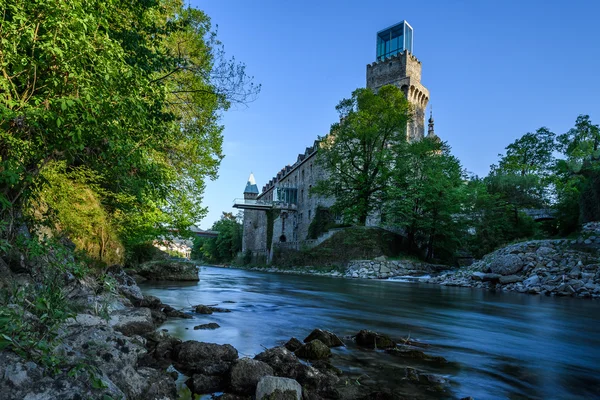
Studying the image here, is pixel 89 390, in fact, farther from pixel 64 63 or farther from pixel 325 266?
pixel 325 266

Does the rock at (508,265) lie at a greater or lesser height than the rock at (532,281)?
greater

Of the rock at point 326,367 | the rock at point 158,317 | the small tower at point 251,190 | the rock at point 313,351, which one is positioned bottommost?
the rock at point 158,317

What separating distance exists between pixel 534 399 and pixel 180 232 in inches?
553

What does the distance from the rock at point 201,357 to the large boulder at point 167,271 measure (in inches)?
528

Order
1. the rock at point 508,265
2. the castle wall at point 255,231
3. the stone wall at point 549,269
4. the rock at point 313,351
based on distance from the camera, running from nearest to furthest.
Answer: the rock at point 313,351 → the stone wall at point 549,269 → the rock at point 508,265 → the castle wall at point 255,231

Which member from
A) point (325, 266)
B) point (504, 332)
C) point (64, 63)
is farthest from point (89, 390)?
point (325, 266)

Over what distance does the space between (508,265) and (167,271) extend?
17647 millimetres

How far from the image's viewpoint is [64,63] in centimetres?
435

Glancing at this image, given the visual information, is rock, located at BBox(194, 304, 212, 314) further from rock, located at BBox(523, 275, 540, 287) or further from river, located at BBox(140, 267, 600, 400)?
rock, located at BBox(523, 275, 540, 287)

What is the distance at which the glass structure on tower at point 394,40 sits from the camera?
50.9 meters

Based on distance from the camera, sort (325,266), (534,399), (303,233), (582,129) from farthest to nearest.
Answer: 1. (303,233)
2. (582,129)
3. (325,266)
4. (534,399)

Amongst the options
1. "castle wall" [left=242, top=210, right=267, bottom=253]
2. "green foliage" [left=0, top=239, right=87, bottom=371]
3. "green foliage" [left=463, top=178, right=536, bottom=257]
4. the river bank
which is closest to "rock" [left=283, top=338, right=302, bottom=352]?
"green foliage" [left=0, top=239, right=87, bottom=371]

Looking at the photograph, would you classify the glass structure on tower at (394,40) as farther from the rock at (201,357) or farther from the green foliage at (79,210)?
the rock at (201,357)

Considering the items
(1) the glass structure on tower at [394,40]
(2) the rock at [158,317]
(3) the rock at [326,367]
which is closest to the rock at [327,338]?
(3) the rock at [326,367]
